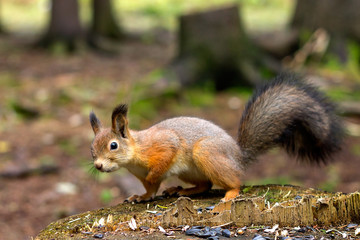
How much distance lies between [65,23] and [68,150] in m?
6.57

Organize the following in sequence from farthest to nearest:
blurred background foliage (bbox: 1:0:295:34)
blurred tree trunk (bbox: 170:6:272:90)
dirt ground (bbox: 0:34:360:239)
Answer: blurred background foliage (bbox: 1:0:295:34)
blurred tree trunk (bbox: 170:6:272:90)
dirt ground (bbox: 0:34:360:239)

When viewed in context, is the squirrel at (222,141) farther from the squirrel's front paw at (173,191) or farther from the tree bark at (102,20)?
the tree bark at (102,20)

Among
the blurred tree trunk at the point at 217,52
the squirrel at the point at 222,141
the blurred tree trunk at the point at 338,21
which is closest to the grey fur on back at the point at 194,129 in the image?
the squirrel at the point at 222,141

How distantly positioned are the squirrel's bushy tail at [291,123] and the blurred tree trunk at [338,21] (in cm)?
637

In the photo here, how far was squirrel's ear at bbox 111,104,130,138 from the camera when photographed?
2.80 m

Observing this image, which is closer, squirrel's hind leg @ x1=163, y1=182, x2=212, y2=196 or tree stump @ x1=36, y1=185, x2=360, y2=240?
tree stump @ x1=36, y1=185, x2=360, y2=240

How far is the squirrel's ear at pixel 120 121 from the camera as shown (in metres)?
2.80

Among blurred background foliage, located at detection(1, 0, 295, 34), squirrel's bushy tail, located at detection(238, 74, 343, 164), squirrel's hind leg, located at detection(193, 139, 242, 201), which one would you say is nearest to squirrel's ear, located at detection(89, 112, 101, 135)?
squirrel's hind leg, located at detection(193, 139, 242, 201)

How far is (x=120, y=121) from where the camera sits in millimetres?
2912

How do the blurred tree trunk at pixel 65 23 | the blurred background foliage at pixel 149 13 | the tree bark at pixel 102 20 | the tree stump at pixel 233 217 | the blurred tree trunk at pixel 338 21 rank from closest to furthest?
1. the tree stump at pixel 233 217
2. the blurred tree trunk at pixel 338 21
3. the blurred tree trunk at pixel 65 23
4. the tree bark at pixel 102 20
5. the blurred background foliage at pixel 149 13

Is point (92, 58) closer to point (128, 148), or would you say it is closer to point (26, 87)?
point (26, 87)

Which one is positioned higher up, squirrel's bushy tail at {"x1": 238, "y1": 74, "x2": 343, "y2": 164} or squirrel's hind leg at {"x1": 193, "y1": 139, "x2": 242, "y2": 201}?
squirrel's bushy tail at {"x1": 238, "y1": 74, "x2": 343, "y2": 164}

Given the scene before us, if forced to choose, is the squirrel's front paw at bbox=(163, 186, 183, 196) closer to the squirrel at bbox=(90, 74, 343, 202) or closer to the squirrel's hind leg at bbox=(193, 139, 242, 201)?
the squirrel at bbox=(90, 74, 343, 202)

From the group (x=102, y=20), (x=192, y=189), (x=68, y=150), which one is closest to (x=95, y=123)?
(x=192, y=189)
